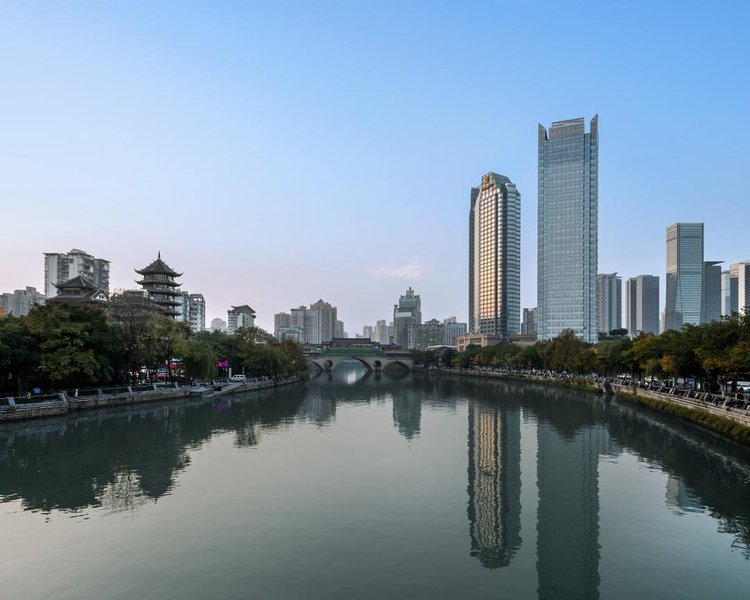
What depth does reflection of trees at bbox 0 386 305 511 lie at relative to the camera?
2469 centimetres

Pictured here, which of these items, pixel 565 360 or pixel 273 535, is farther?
pixel 565 360

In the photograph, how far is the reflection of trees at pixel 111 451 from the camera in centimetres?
2469

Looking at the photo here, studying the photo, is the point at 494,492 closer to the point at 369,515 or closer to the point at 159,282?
the point at 369,515

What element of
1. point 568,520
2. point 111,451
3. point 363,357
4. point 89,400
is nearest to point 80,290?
point 89,400

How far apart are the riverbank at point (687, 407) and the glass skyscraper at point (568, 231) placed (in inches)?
3314

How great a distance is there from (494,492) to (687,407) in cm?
3251

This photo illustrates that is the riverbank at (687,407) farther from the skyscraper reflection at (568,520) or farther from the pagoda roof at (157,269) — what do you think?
the pagoda roof at (157,269)

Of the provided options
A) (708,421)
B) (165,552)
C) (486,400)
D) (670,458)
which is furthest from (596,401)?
(165,552)

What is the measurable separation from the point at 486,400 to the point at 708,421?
3468 centimetres

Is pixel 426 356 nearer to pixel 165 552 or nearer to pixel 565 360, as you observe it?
pixel 565 360

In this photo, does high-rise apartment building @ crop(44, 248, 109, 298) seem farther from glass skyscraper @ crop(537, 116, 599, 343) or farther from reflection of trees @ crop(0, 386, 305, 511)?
glass skyscraper @ crop(537, 116, 599, 343)

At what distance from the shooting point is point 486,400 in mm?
75625

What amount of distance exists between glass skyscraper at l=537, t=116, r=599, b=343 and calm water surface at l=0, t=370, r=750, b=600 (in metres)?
140

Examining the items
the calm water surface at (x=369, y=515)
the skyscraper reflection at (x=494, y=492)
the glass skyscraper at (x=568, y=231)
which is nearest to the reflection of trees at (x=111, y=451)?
the calm water surface at (x=369, y=515)
